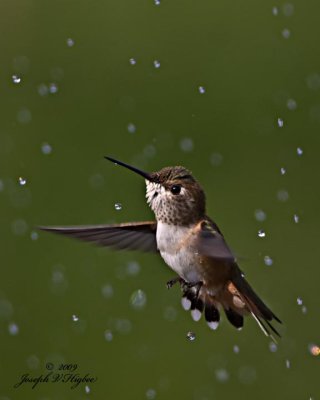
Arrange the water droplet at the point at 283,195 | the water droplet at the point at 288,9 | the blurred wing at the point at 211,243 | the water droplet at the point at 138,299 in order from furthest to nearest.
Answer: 1. the water droplet at the point at 288,9
2. the water droplet at the point at 283,195
3. the water droplet at the point at 138,299
4. the blurred wing at the point at 211,243

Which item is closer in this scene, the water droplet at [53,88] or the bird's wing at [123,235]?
the bird's wing at [123,235]

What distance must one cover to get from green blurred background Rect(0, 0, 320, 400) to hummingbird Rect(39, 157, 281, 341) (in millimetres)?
932

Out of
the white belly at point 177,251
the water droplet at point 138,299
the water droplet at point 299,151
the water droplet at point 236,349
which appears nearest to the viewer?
the white belly at point 177,251

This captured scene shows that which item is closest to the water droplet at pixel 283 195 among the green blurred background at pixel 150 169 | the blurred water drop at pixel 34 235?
the green blurred background at pixel 150 169

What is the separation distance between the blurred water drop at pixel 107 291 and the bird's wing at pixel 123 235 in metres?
1.17

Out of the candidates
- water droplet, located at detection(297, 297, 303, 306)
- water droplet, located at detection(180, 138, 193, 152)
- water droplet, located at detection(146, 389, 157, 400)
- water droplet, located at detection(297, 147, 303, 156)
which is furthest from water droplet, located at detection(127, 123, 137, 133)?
water droplet, located at detection(146, 389, 157, 400)

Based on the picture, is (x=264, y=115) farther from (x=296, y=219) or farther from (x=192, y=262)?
(x=192, y=262)

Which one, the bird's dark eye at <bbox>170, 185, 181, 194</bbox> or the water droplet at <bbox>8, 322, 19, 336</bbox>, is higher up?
the bird's dark eye at <bbox>170, 185, 181, 194</bbox>

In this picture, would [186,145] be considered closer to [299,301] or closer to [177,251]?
[299,301]

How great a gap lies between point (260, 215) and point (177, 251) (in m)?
1.58

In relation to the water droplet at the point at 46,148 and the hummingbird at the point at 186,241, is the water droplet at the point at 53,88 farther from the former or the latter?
the hummingbird at the point at 186,241

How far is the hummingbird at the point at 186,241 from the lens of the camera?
2.80m

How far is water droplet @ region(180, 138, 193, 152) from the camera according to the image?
14.1 feet

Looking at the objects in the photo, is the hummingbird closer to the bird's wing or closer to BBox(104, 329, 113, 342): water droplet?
the bird's wing
